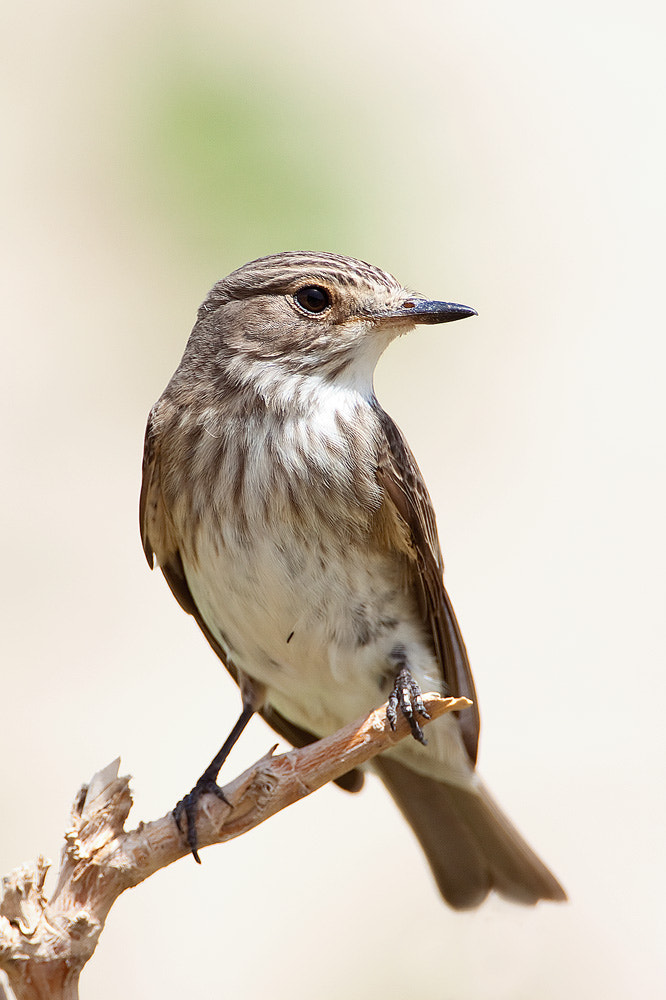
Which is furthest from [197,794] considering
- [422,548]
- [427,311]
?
[427,311]

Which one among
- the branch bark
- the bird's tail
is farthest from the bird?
the bird's tail

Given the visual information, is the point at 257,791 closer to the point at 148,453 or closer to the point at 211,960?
the point at 148,453

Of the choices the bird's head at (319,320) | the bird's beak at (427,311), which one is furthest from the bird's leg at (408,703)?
the bird's beak at (427,311)

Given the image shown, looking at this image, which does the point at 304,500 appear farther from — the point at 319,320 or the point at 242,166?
the point at 242,166

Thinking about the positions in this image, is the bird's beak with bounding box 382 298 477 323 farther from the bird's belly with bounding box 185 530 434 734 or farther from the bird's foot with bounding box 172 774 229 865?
the bird's foot with bounding box 172 774 229 865

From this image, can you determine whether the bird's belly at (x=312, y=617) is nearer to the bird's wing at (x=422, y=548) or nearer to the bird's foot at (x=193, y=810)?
the bird's wing at (x=422, y=548)
